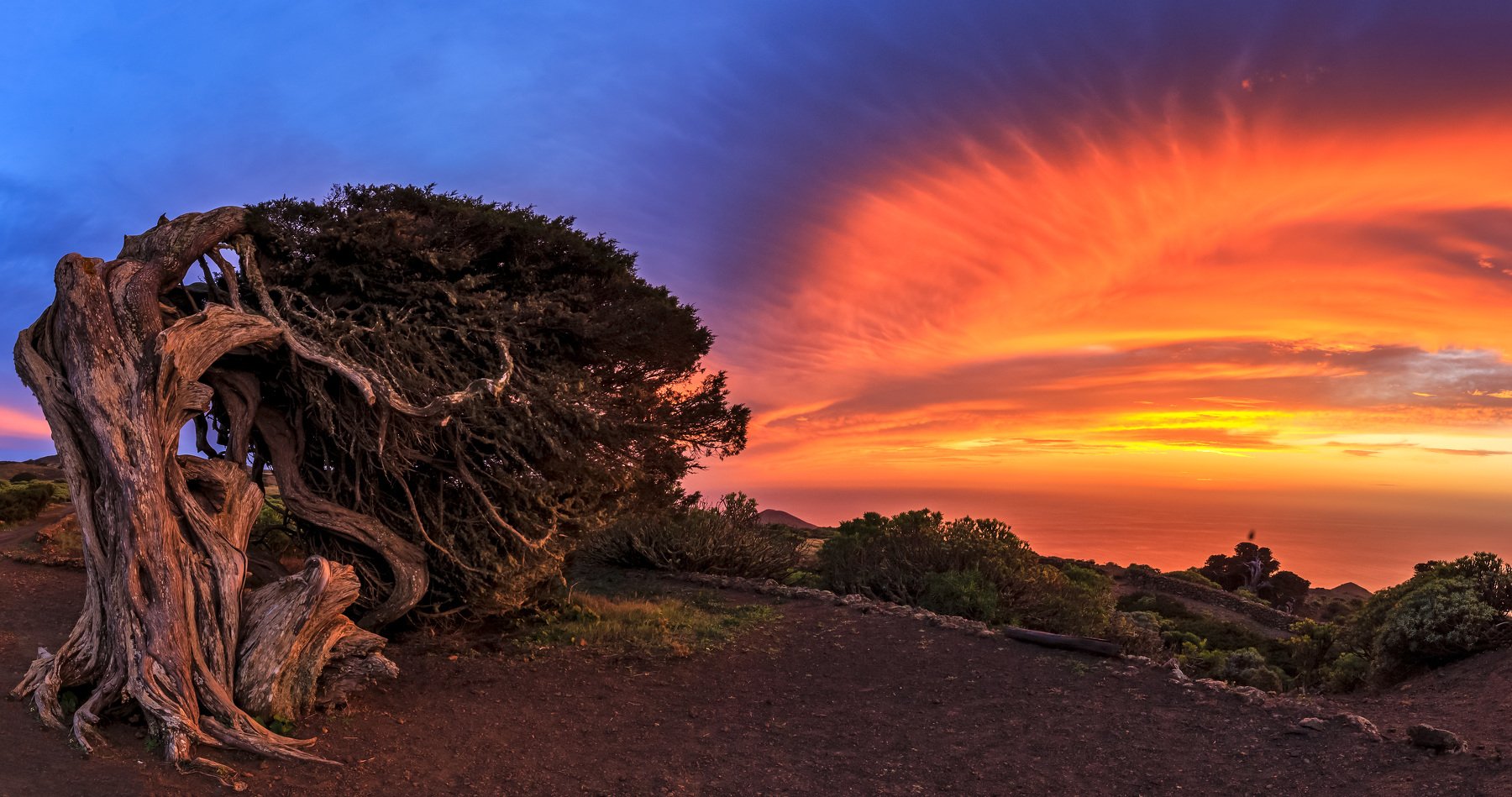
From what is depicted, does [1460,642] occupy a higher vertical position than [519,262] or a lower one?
lower

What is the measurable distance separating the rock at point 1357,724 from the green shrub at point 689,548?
38.2 feet

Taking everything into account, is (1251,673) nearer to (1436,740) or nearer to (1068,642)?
(1068,642)

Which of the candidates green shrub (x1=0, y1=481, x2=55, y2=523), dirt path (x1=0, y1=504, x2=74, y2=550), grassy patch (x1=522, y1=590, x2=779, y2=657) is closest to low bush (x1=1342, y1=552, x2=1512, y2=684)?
grassy patch (x1=522, y1=590, x2=779, y2=657)

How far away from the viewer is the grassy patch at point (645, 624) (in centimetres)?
1192

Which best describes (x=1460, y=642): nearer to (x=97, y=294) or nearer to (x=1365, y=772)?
(x=1365, y=772)

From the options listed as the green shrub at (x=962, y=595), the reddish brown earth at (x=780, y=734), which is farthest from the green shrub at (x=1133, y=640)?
the reddish brown earth at (x=780, y=734)

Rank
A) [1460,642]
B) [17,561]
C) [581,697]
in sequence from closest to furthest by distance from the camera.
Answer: [581,697] < [1460,642] < [17,561]

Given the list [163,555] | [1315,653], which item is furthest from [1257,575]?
[163,555]

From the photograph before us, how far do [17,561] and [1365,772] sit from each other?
19789 mm

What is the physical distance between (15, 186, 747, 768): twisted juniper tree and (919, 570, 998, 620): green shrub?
4.98m

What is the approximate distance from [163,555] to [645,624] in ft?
21.3

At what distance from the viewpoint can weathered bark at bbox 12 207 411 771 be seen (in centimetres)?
773

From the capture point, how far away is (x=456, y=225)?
38.7 ft

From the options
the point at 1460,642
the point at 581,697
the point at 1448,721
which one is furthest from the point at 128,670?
the point at 1460,642
